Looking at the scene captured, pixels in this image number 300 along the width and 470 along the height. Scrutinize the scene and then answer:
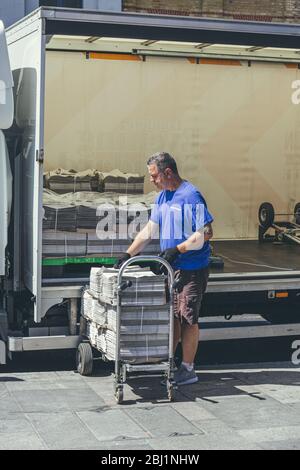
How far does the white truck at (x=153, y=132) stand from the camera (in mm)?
8734

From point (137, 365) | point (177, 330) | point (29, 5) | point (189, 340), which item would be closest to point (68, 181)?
point (177, 330)

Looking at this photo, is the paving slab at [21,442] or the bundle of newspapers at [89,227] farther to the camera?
the bundle of newspapers at [89,227]

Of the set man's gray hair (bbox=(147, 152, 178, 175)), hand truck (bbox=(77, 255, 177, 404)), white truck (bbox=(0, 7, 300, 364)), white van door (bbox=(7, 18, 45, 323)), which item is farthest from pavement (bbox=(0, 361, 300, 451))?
man's gray hair (bbox=(147, 152, 178, 175))

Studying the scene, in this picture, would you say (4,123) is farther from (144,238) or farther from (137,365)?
(137,365)

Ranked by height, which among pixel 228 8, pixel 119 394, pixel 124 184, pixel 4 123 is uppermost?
pixel 228 8

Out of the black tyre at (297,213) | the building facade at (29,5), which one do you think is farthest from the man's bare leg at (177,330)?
the building facade at (29,5)

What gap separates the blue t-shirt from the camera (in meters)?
8.41

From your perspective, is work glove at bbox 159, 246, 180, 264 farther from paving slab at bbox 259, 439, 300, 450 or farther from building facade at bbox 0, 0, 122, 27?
building facade at bbox 0, 0, 122, 27

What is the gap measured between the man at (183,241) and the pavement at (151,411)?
1.61ft

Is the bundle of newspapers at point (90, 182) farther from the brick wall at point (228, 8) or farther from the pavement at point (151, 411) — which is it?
the brick wall at point (228, 8)

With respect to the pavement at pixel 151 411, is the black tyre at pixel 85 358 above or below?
above

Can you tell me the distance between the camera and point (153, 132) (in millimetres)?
12281

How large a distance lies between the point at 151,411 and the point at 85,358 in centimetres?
127

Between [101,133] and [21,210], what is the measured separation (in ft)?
10.4
